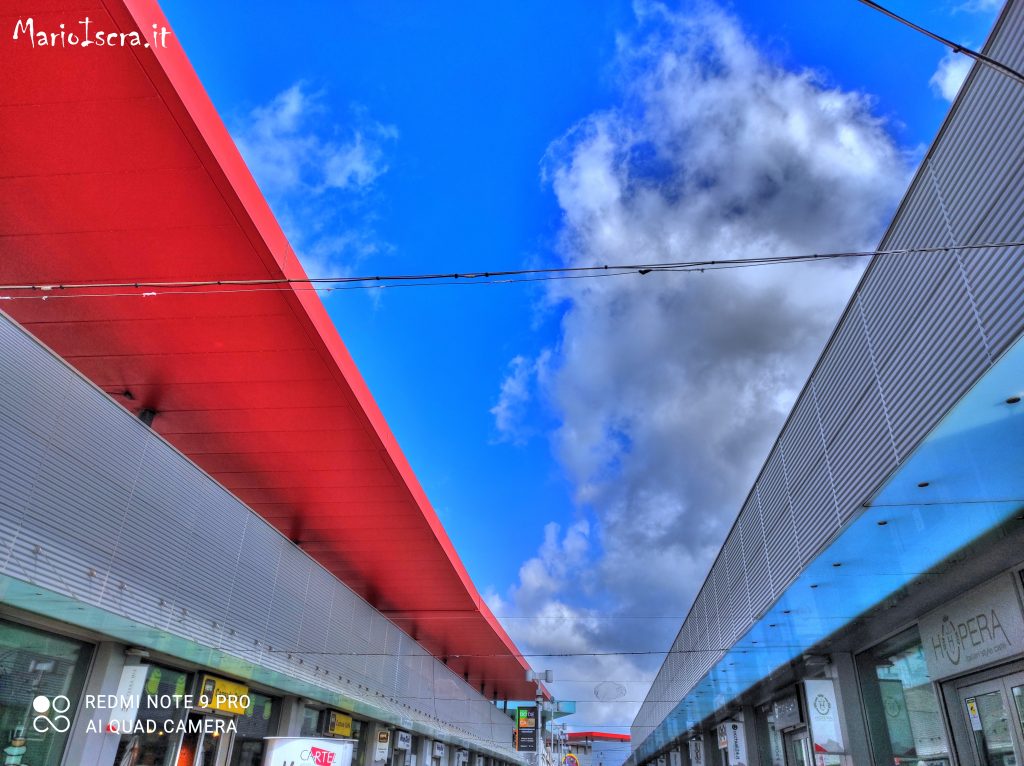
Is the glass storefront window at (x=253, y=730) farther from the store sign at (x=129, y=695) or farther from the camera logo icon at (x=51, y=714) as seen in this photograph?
the camera logo icon at (x=51, y=714)

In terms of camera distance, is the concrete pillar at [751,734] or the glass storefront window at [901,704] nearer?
the glass storefront window at [901,704]

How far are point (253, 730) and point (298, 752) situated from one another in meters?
4.04

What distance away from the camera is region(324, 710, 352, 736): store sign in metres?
15.3

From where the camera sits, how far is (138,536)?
27.0 ft

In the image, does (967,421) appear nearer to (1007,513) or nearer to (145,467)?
(1007,513)

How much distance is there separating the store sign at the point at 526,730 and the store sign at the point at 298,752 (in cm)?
2701

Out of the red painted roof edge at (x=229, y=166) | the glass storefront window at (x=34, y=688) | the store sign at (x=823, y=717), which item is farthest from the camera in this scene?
the store sign at (x=823, y=717)

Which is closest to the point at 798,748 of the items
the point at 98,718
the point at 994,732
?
the point at 994,732

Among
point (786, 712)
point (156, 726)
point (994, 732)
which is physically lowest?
point (156, 726)

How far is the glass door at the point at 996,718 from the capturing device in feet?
24.3

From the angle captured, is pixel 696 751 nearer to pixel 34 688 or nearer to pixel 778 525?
pixel 778 525

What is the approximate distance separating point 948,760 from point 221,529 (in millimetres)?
10170

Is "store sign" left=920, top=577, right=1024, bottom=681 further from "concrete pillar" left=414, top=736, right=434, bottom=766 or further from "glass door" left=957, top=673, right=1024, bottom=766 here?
"concrete pillar" left=414, top=736, right=434, bottom=766

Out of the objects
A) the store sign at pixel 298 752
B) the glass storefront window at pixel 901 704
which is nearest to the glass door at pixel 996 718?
the glass storefront window at pixel 901 704
